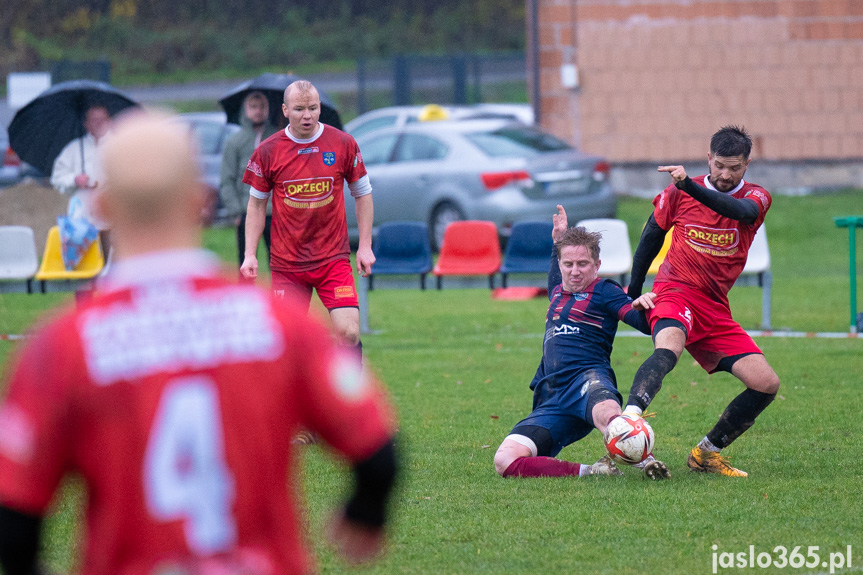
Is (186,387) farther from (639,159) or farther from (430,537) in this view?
(639,159)

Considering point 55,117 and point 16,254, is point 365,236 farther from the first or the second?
point 55,117

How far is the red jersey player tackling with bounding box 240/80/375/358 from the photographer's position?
680 centimetres

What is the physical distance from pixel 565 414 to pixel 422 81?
960 inches

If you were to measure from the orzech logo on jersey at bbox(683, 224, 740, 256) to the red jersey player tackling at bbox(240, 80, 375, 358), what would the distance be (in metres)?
2.02

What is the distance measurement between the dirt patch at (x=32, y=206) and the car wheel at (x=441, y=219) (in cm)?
502

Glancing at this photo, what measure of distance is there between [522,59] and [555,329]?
1340 inches

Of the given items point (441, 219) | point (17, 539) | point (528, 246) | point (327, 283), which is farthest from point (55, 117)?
point (17, 539)

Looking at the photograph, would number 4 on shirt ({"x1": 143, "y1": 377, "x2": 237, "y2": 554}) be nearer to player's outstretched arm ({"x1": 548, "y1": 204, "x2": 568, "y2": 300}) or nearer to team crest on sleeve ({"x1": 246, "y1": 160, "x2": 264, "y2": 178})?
player's outstretched arm ({"x1": 548, "y1": 204, "x2": 568, "y2": 300})

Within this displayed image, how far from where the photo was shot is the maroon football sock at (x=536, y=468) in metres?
5.70

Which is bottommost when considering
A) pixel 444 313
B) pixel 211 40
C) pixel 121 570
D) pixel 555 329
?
pixel 444 313

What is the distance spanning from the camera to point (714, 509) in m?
5.02

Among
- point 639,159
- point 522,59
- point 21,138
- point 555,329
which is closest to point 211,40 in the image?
point 522,59

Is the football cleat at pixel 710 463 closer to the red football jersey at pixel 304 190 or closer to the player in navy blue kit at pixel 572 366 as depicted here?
the player in navy blue kit at pixel 572 366

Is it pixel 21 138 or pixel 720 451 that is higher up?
pixel 21 138
